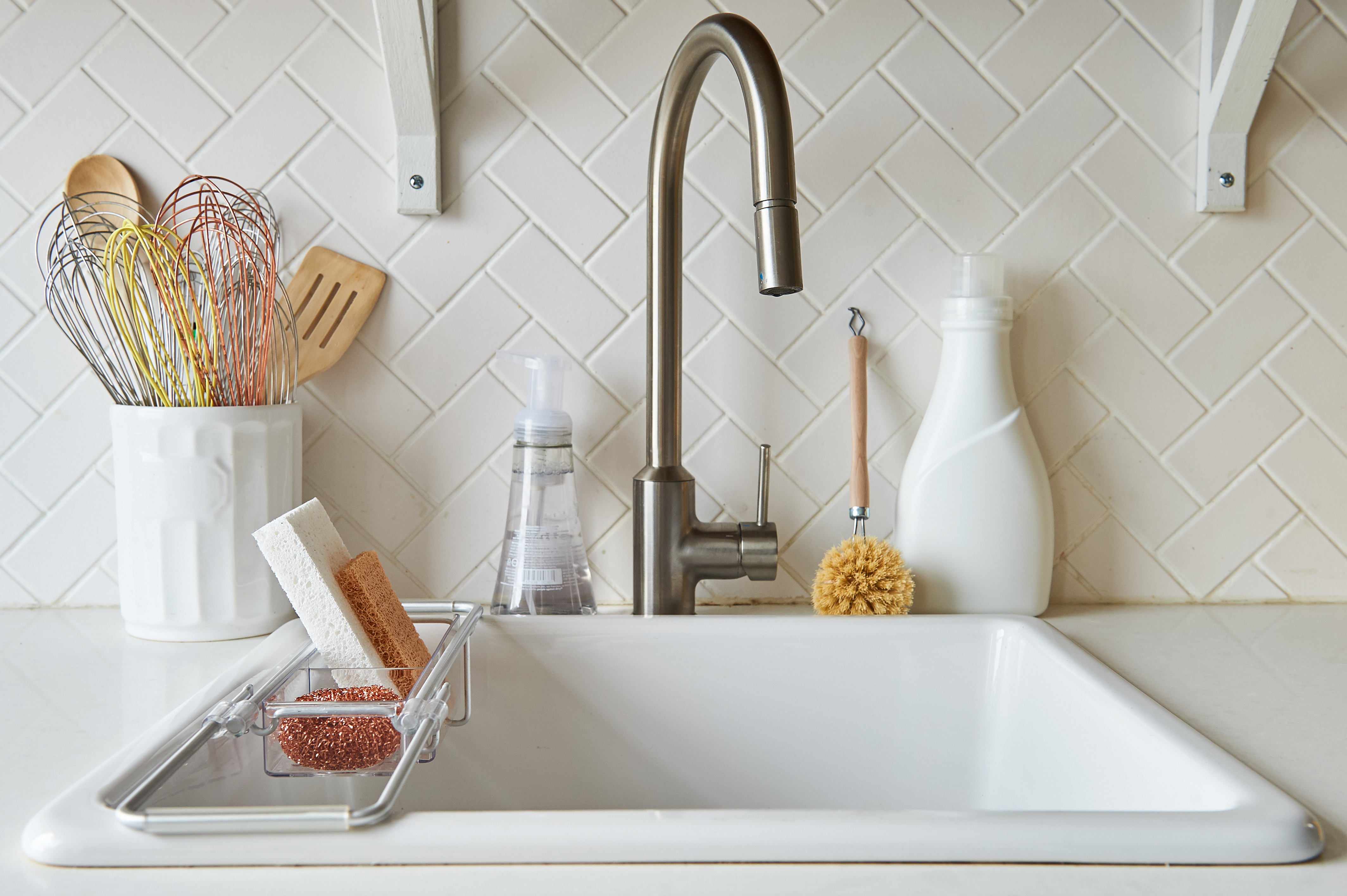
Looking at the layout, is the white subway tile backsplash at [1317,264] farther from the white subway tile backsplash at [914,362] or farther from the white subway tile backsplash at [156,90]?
the white subway tile backsplash at [156,90]

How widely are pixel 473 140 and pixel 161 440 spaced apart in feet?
1.24

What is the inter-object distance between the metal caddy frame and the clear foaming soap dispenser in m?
0.08

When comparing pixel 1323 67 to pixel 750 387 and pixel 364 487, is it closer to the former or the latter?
pixel 750 387

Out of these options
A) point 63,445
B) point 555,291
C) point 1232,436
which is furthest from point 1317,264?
point 63,445

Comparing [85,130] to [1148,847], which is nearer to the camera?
[1148,847]

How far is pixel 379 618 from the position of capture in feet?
2.10

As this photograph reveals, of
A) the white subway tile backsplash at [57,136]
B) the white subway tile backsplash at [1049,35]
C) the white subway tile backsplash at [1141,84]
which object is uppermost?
the white subway tile backsplash at [1049,35]

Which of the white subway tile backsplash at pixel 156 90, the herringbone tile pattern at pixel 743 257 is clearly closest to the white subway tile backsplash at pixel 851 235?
the herringbone tile pattern at pixel 743 257

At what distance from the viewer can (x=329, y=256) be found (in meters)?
0.86

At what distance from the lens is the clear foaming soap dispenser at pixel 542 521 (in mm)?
805

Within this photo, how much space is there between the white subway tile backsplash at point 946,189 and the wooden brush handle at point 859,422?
0.14 metres

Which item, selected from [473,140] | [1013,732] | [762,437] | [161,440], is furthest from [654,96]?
[1013,732]

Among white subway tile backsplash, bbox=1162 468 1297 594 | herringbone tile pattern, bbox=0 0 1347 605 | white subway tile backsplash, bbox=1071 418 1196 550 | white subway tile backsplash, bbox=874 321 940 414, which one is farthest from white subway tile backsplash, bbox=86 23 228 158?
white subway tile backsplash, bbox=1162 468 1297 594

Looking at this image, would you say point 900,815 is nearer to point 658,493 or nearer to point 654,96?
point 658,493
